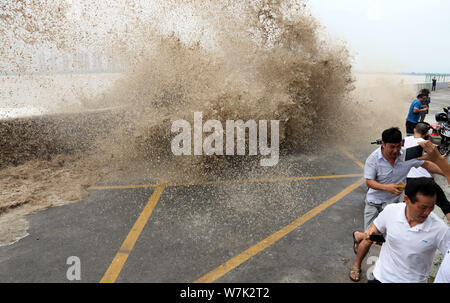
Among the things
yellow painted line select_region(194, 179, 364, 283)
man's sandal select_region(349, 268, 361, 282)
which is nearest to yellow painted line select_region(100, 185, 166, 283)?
yellow painted line select_region(194, 179, 364, 283)

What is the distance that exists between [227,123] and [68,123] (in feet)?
14.3

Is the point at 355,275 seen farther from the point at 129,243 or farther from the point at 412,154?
the point at 129,243

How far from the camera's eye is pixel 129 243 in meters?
3.56

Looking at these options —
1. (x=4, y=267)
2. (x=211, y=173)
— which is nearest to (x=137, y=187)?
(x=211, y=173)

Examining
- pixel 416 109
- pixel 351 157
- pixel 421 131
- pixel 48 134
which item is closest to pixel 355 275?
pixel 421 131

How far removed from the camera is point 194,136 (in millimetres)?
5992

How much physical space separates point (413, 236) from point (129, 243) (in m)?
3.14

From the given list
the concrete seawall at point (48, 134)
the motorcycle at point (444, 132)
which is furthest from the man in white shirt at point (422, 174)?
the concrete seawall at point (48, 134)

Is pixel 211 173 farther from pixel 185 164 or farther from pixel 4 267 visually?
pixel 4 267

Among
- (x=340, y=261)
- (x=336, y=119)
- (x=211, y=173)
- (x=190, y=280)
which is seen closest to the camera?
(x=190, y=280)

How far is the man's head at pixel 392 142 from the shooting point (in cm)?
283

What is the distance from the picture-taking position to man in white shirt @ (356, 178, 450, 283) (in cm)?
188

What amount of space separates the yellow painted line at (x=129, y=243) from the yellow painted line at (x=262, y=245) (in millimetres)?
963

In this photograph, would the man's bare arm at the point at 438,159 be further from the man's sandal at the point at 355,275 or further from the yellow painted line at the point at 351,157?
the yellow painted line at the point at 351,157
